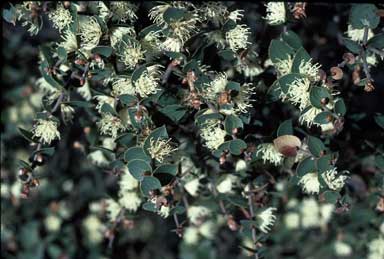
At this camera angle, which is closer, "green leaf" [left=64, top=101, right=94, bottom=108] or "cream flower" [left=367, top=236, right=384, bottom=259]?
"green leaf" [left=64, top=101, right=94, bottom=108]

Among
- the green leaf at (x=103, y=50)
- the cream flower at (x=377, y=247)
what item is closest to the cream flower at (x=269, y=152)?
the green leaf at (x=103, y=50)

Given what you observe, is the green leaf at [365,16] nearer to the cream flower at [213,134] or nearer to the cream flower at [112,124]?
the cream flower at [213,134]

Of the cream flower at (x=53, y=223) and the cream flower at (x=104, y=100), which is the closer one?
the cream flower at (x=104, y=100)

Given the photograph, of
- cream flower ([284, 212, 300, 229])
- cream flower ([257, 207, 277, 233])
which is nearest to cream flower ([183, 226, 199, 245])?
cream flower ([284, 212, 300, 229])

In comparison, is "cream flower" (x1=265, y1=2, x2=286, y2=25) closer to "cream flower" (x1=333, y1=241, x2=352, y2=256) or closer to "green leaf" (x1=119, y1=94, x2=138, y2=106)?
"green leaf" (x1=119, y1=94, x2=138, y2=106)

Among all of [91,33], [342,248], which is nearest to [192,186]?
[91,33]

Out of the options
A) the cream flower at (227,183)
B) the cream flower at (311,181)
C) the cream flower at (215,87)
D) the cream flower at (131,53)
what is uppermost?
the cream flower at (131,53)

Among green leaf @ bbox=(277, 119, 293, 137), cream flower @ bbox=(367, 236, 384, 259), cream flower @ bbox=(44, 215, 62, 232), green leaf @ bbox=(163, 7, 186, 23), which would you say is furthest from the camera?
cream flower @ bbox=(44, 215, 62, 232)

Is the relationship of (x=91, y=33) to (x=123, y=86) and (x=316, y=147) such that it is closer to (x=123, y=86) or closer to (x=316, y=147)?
(x=123, y=86)
